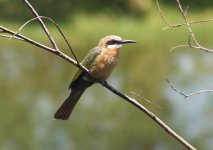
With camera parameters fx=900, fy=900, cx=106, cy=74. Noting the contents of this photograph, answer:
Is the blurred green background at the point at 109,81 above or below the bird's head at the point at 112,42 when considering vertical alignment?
below

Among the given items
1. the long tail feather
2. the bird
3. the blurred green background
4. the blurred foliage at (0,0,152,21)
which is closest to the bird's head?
the bird

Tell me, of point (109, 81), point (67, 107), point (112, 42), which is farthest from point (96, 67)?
point (109, 81)

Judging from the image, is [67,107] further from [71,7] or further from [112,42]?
[71,7]

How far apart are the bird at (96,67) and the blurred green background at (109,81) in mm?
3139

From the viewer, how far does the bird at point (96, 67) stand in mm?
3730

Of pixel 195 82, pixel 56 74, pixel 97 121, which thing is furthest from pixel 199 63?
pixel 97 121

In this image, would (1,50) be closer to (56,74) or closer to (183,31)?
(56,74)

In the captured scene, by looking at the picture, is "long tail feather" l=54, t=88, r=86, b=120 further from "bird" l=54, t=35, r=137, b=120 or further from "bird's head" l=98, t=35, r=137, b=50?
"bird's head" l=98, t=35, r=137, b=50

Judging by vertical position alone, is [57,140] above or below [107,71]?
below

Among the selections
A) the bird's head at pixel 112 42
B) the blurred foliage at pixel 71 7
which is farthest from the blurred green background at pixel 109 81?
the bird's head at pixel 112 42

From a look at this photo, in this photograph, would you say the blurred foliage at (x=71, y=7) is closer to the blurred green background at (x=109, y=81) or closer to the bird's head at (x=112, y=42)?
the blurred green background at (x=109, y=81)

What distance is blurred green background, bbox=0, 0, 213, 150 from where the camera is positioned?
293 inches

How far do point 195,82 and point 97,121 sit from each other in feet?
4.80

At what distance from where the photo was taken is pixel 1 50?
10867 mm
